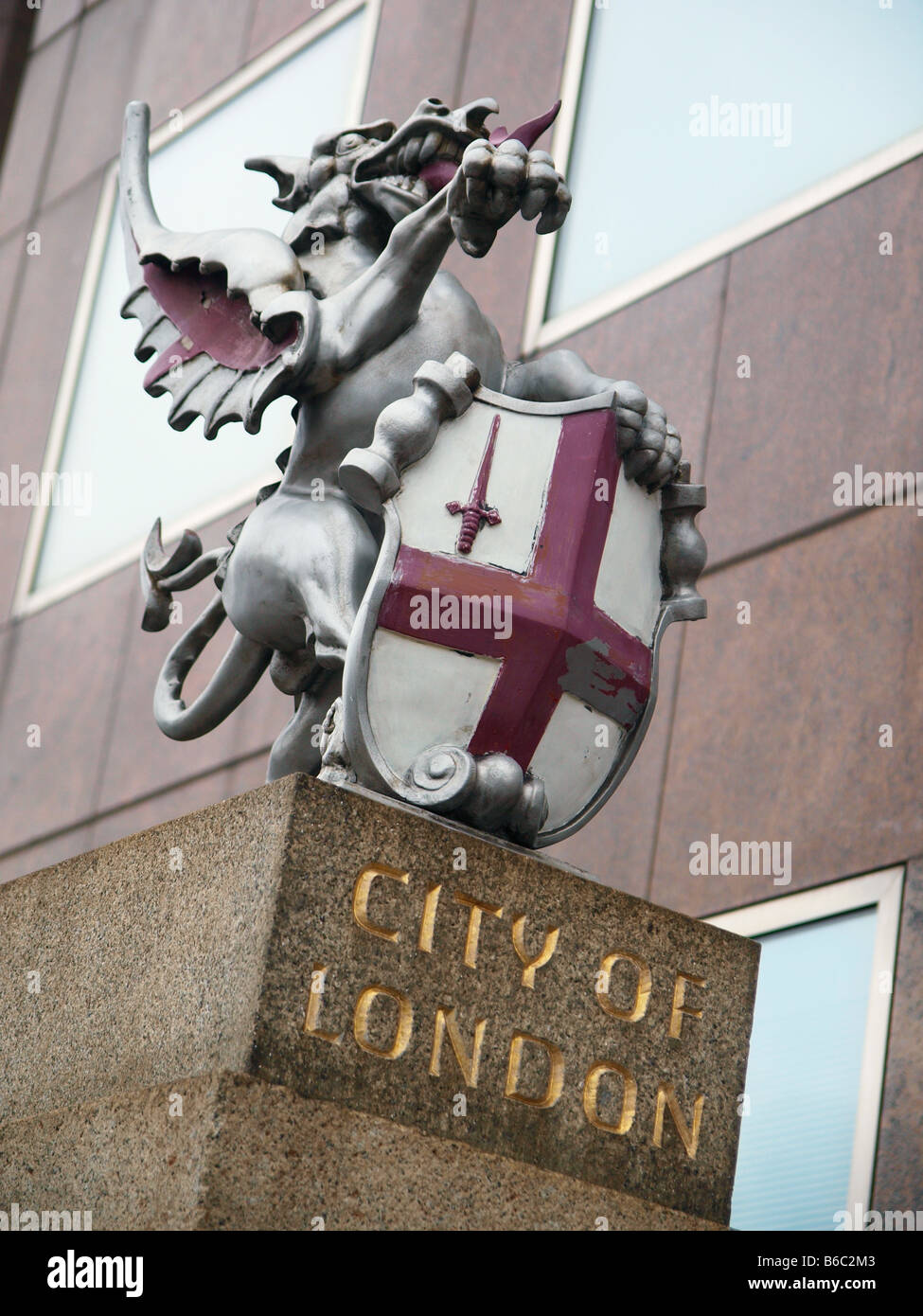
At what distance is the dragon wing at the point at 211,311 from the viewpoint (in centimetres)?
435

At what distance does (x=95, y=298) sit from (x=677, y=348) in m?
4.59

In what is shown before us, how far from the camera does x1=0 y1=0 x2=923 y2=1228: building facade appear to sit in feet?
19.2

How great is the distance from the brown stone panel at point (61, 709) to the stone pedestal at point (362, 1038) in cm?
555

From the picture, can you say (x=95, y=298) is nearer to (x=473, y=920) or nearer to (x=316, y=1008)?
(x=473, y=920)

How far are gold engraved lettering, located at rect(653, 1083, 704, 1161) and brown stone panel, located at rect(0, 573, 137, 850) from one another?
19.4 ft

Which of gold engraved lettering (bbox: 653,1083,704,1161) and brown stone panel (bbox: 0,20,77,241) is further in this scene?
brown stone panel (bbox: 0,20,77,241)

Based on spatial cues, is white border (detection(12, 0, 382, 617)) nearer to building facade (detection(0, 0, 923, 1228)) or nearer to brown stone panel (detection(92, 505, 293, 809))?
building facade (detection(0, 0, 923, 1228))

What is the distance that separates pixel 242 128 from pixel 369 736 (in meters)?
7.11

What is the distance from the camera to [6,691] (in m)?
10.4

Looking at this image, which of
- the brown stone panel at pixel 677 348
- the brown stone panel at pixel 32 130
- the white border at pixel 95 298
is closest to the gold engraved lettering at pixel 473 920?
the brown stone panel at pixel 677 348

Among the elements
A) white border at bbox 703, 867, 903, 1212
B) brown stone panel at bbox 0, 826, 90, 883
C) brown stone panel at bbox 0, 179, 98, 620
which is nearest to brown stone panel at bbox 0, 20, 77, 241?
brown stone panel at bbox 0, 179, 98, 620

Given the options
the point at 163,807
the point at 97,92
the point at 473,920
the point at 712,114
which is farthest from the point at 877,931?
the point at 97,92

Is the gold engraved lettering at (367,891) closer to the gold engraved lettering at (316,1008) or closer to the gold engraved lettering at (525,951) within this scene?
the gold engraved lettering at (316,1008)

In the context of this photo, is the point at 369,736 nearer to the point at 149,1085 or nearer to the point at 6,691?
the point at 149,1085
